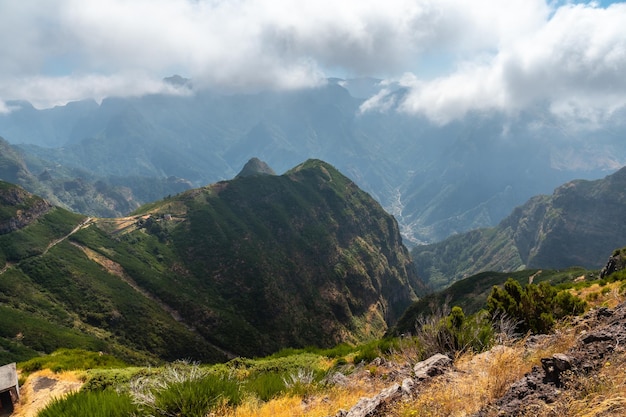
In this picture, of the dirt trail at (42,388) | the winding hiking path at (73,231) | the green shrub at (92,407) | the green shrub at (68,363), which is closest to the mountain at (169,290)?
the winding hiking path at (73,231)

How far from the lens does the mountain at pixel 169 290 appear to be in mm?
105938

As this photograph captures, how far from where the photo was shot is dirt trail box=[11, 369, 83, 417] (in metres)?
19.1

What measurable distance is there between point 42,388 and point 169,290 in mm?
124061

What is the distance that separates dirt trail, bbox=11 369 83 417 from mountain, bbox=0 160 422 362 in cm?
8326

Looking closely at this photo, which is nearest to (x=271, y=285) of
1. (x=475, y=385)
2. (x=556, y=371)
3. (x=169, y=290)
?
(x=169, y=290)

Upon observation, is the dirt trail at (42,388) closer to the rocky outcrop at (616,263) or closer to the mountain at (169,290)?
the rocky outcrop at (616,263)

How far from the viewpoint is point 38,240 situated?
144 metres

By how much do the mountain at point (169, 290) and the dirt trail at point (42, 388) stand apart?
83.3m

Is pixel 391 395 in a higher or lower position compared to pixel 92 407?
lower

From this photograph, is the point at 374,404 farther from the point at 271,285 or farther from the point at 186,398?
the point at 271,285

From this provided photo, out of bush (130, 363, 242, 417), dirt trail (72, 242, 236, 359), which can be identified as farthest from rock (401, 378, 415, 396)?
dirt trail (72, 242, 236, 359)

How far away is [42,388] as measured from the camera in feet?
69.2

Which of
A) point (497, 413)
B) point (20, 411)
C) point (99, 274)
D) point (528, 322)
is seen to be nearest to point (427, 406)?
point (497, 413)

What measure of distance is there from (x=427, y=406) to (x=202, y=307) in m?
137
